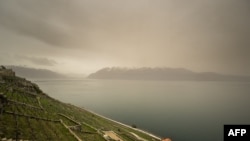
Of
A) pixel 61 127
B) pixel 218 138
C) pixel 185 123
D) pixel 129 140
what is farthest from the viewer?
pixel 185 123

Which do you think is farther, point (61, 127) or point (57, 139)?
point (61, 127)

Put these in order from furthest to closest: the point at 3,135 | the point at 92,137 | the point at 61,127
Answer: the point at 92,137 → the point at 61,127 → the point at 3,135

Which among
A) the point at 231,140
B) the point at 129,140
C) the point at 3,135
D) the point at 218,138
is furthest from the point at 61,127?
the point at 218,138

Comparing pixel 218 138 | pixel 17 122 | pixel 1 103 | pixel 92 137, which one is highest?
pixel 1 103

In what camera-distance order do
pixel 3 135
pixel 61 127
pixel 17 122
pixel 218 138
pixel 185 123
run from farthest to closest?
pixel 185 123 < pixel 218 138 < pixel 61 127 < pixel 17 122 < pixel 3 135

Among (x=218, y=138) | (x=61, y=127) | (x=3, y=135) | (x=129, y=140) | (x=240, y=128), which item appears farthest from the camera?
(x=218, y=138)

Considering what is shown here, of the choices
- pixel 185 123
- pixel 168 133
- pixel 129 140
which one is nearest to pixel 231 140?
pixel 129 140

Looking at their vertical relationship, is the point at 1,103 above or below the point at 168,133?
above

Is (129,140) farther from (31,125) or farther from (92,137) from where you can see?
(31,125)

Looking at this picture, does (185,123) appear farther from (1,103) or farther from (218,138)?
(1,103)
